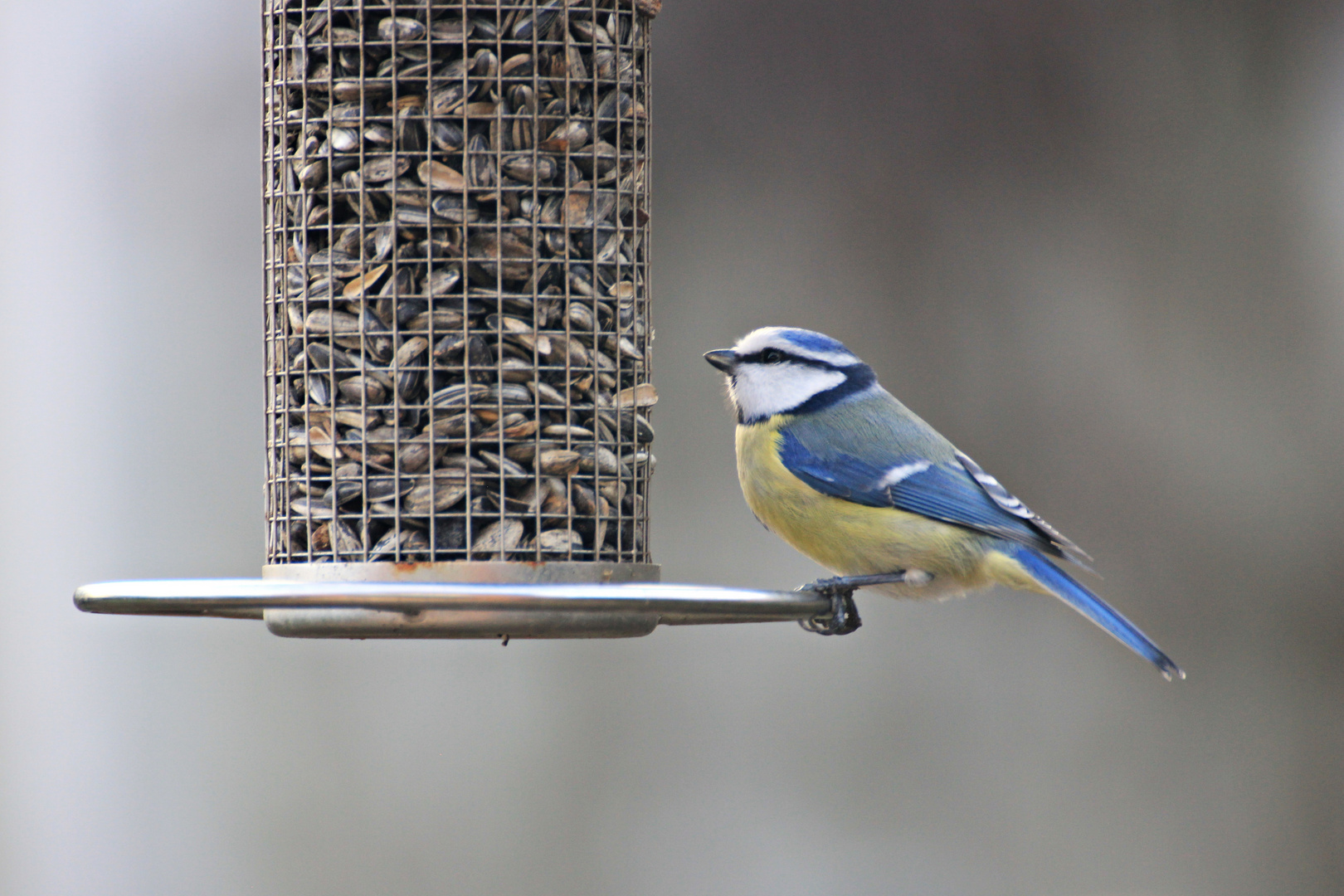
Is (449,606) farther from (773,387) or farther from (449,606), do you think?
(773,387)

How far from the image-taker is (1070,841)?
566 cm

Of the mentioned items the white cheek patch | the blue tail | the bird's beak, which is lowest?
the blue tail

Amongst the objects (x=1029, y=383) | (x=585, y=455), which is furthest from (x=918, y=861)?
(x=585, y=455)

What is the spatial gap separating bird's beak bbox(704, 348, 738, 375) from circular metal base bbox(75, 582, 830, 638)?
3.80 feet

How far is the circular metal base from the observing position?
77.5 inches

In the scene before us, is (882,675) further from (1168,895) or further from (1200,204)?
(1200,204)

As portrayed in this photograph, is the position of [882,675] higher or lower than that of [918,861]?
higher

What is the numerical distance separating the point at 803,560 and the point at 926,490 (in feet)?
7.16

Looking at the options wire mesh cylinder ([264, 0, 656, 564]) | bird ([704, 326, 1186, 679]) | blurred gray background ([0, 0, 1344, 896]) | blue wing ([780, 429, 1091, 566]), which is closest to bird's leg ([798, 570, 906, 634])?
bird ([704, 326, 1186, 679])

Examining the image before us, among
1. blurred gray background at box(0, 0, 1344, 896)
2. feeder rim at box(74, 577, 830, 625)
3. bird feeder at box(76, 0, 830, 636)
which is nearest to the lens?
feeder rim at box(74, 577, 830, 625)

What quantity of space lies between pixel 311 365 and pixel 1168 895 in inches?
177

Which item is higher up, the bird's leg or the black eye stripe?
the black eye stripe

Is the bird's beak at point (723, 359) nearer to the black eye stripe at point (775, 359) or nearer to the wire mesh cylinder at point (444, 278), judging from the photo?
the black eye stripe at point (775, 359)

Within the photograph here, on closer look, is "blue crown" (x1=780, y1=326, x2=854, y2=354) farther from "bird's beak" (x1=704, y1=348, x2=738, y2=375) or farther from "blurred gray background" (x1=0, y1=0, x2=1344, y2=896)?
"blurred gray background" (x1=0, y1=0, x2=1344, y2=896)
